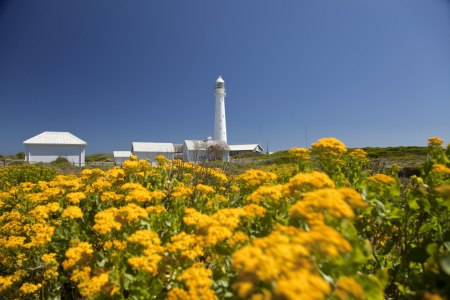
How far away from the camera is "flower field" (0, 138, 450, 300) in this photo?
1.05m

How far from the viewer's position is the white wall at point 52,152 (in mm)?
31891

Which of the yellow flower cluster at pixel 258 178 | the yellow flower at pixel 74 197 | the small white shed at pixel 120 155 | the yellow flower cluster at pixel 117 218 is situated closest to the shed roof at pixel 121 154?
the small white shed at pixel 120 155

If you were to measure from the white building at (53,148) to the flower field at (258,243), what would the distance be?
1353 inches

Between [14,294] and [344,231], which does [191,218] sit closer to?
[344,231]

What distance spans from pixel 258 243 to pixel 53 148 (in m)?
41.5

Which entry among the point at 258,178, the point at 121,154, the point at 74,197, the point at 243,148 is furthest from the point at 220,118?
the point at 258,178

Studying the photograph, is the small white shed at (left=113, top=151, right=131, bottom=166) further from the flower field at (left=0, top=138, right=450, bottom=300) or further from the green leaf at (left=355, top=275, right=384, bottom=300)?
the green leaf at (left=355, top=275, right=384, bottom=300)

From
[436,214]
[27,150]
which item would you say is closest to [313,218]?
[436,214]

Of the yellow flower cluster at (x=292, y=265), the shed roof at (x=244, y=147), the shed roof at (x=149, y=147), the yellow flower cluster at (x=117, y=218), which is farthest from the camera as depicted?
the shed roof at (x=244, y=147)

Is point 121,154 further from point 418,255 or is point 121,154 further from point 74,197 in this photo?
point 418,255

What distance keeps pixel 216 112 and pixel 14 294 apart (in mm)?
46217

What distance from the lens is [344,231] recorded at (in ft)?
4.57

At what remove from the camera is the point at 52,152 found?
3266cm

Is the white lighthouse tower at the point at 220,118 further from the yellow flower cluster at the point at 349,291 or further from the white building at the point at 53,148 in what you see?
the yellow flower cluster at the point at 349,291
